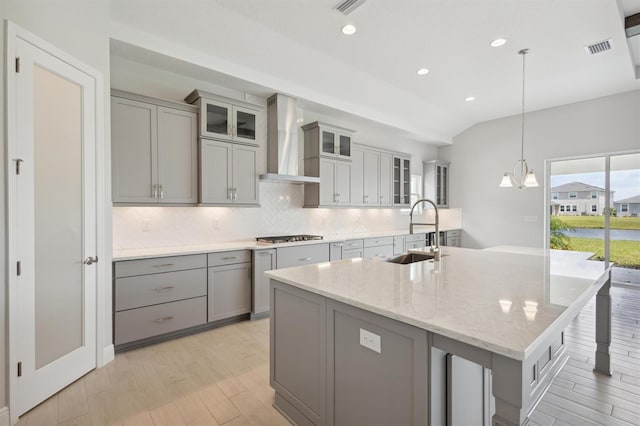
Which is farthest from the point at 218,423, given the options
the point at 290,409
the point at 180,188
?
the point at 180,188

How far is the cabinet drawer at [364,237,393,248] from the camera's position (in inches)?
194

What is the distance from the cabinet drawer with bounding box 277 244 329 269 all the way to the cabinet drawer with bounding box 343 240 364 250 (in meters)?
0.41

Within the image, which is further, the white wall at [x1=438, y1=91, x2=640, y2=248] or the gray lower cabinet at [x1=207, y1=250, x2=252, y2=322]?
the white wall at [x1=438, y1=91, x2=640, y2=248]

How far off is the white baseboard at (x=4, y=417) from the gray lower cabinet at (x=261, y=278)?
2062 millimetres

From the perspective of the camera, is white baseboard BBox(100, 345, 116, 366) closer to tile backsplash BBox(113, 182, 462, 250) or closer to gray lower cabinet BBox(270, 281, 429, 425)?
tile backsplash BBox(113, 182, 462, 250)

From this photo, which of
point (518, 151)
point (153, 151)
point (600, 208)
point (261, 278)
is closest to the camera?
point (153, 151)

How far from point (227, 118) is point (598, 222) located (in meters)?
6.54

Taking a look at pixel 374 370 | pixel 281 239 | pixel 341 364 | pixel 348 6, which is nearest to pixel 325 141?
pixel 281 239

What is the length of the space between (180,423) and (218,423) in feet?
0.77

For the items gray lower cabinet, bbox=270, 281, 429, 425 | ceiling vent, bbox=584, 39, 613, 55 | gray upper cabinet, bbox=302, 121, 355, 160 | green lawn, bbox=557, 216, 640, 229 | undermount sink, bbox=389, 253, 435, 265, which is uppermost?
ceiling vent, bbox=584, 39, 613, 55

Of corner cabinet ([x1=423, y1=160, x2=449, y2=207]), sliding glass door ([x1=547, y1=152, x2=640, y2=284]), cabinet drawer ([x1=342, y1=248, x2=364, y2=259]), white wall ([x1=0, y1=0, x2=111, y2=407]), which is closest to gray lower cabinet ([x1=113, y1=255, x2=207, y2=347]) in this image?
white wall ([x1=0, y1=0, x2=111, y2=407])

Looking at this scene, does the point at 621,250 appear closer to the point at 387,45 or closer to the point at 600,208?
the point at 600,208

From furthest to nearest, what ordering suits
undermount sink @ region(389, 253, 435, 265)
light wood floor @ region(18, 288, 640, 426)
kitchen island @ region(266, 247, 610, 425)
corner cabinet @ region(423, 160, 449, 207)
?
corner cabinet @ region(423, 160, 449, 207) < undermount sink @ region(389, 253, 435, 265) < light wood floor @ region(18, 288, 640, 426) < kitchen island @ region(266, 247, 610, 425)

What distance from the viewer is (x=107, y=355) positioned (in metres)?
2.58
